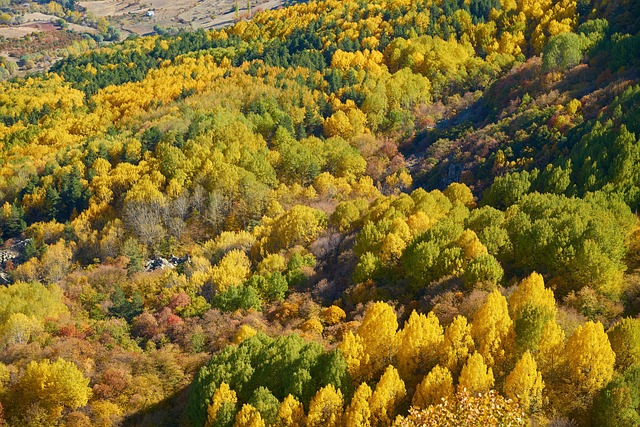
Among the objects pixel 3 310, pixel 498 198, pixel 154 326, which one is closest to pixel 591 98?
pixel 498 198

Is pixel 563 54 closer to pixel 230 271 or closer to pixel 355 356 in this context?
pixel 230 271

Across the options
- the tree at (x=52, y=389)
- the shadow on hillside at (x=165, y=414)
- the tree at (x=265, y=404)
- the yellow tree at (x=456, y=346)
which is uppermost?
the yellow tree at (x=456, y=346)

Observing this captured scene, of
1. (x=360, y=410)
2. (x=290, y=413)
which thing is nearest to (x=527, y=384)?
(x=360, y=410)

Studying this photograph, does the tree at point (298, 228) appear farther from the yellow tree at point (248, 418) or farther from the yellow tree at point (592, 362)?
the yellow tree at point (592, 362)

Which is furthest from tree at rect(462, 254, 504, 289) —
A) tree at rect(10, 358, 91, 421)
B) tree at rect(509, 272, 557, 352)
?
tree at rect(10, 358, 91, 421)

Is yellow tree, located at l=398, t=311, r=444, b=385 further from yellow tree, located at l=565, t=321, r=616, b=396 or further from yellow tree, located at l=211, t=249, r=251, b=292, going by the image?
yellow tree, located at l=211, t=249, r=251, b=292

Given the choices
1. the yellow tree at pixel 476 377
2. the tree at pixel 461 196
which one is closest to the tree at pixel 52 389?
the yellow tree at pixel 476 377
